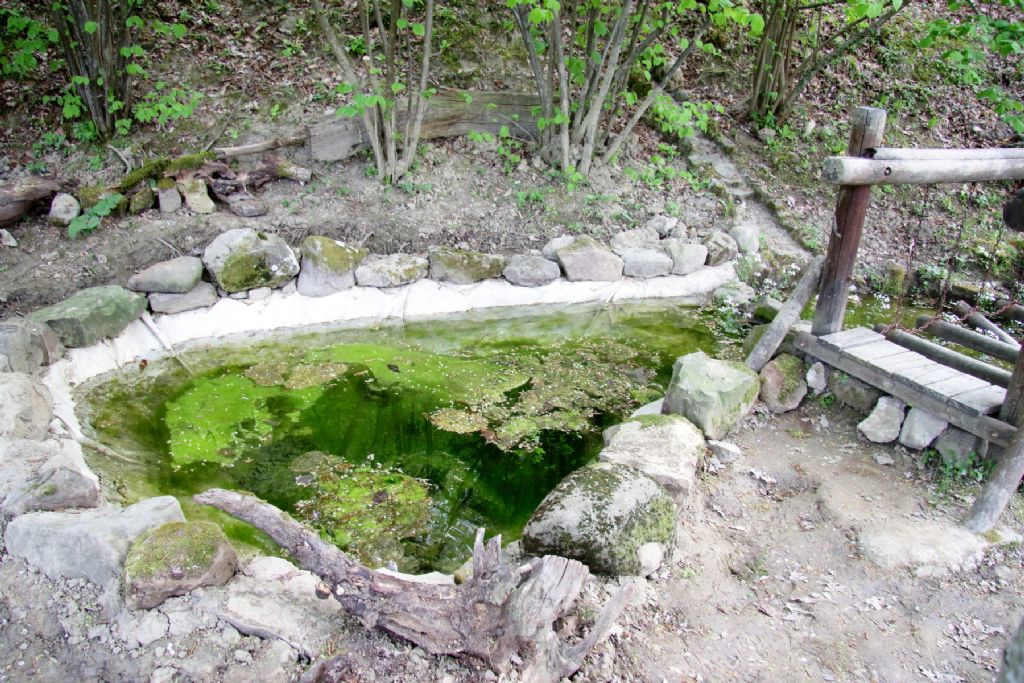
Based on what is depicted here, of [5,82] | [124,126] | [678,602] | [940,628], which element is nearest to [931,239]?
[940,628]

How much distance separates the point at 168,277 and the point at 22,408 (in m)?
1.66

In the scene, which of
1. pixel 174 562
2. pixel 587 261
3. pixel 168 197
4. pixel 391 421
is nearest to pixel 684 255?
pixel 587 261

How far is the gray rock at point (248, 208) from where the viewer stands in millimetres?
5820

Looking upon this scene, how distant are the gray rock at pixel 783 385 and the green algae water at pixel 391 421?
728mm

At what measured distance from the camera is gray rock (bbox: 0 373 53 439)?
344 centimetres

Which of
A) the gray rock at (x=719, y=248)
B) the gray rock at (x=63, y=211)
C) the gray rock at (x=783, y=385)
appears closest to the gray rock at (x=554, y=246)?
the gray rock at (x=719, y=248)

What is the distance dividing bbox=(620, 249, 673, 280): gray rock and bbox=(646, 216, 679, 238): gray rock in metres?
0.42

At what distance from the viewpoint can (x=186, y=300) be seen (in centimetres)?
510

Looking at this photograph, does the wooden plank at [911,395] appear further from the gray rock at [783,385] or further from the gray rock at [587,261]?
the gray rock at [587,261]

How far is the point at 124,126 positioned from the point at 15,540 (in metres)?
4.62

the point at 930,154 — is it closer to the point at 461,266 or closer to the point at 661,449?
the point at 661,449

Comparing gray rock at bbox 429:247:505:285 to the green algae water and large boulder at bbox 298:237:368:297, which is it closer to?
the green algae water

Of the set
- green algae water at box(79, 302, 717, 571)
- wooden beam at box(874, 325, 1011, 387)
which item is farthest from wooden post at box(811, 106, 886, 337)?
green algae water at box(79, 302, 717, 571)

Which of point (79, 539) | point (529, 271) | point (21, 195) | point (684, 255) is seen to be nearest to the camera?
point (79, 539)
